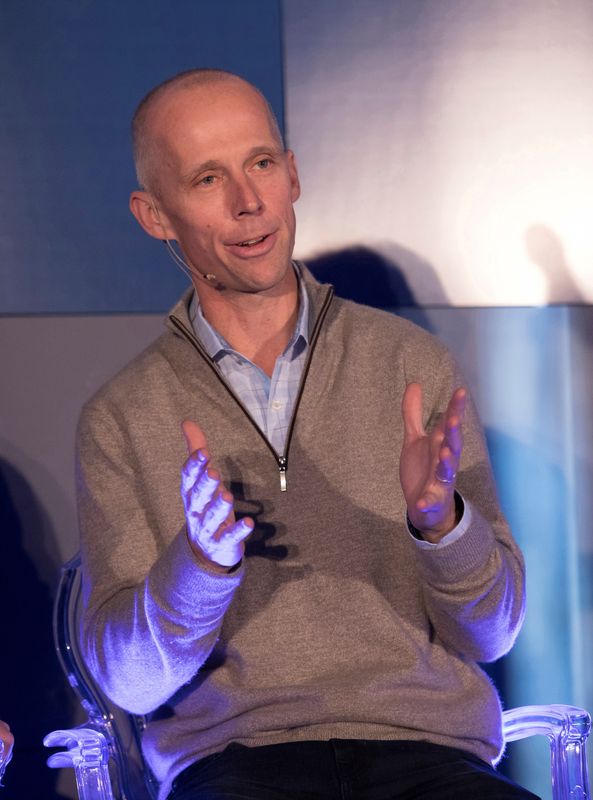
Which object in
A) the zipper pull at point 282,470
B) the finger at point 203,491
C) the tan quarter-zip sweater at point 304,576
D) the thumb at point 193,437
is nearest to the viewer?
the finger at point 203,491

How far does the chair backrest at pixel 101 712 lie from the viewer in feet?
6.91

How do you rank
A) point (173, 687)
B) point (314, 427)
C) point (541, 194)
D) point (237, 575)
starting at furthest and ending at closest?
point (541, 194) < point (314, 427) < point (173, 687) < point (237, 575)

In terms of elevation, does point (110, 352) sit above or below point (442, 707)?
above

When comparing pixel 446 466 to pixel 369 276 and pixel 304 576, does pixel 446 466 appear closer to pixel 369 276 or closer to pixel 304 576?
pixel 304 576

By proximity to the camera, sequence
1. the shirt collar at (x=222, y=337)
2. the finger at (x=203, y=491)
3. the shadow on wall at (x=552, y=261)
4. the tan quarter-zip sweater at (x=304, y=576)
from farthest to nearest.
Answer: the shadow on wall at (x=552, y=261) < the shirt collar at (x=222, y=337) < the tan quarter-zip sweater at (x=304, y=576) < the finger at (x=203, y=491)

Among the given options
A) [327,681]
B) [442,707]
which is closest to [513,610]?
[442,707]

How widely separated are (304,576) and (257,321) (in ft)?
1.73

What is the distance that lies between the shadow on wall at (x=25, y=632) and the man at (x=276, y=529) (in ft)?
2.00

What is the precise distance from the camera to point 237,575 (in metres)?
1.78

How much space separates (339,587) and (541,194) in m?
1.13

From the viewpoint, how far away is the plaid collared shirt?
2.13 meters

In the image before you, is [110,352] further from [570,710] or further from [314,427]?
[570,710]

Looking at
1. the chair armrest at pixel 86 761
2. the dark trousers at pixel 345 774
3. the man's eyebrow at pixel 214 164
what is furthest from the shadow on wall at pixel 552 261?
the chair armrest at pixel 86 761

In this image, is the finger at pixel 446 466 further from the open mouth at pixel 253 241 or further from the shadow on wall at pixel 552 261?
the shadow on wall at pixel 552 261
